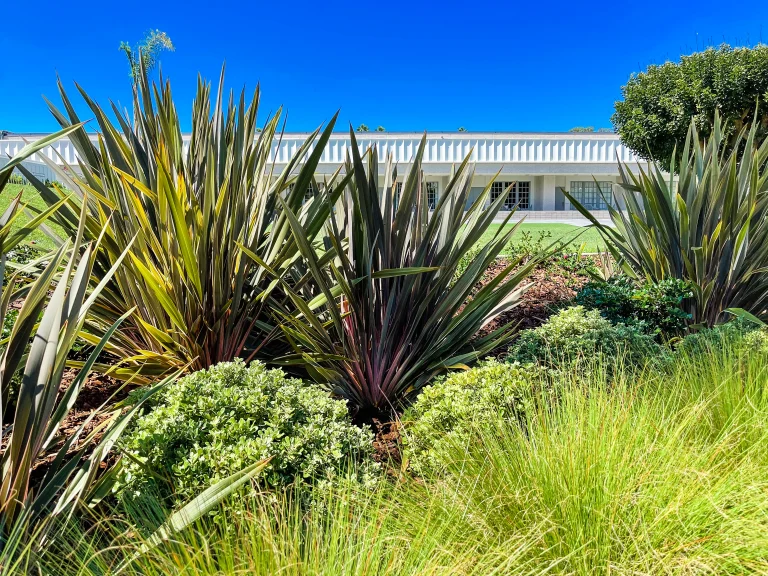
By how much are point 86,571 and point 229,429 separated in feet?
2.47

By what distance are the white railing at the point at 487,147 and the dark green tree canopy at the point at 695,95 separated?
383 cm

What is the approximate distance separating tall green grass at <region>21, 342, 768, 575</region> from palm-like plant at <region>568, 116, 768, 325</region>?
2478 millimetres

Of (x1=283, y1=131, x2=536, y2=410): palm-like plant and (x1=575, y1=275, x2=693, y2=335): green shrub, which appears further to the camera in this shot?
(x1=575, y1=275, x2=693, y2=335): green shrub

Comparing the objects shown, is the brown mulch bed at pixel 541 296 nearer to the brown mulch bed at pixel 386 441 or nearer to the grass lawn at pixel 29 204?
the brown mulch bed at pixel 386 441

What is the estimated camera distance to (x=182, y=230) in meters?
2.41

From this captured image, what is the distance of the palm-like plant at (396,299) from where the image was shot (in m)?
2.78

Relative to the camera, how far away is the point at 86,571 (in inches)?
48.5

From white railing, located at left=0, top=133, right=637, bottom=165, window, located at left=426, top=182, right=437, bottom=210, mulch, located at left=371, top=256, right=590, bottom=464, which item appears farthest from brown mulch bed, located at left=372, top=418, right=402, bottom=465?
white railing, located at left=0, top=133, right=637, bottom=165

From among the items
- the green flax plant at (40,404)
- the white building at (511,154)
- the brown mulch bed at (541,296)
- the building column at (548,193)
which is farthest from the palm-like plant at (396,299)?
the building column at (548,193)

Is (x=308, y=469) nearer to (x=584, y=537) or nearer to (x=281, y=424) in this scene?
(x=281, y=424)

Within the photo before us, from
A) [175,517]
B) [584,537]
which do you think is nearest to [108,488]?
[175,517]

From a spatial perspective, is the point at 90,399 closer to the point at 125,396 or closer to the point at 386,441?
the point at 125,396

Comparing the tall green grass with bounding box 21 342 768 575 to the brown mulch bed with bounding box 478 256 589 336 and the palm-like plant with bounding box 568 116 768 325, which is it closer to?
the brown mulch bed with bounding box 478 256 589 336

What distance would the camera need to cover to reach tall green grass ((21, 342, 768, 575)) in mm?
1267
